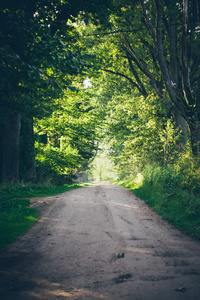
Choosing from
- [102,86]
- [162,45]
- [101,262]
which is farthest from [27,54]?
[102,86]

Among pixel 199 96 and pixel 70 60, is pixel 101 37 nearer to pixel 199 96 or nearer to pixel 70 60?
pixel 199 96

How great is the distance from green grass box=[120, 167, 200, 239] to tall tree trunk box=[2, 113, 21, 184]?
8.11m

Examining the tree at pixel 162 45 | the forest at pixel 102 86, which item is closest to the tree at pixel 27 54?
the forest at pixel 102 86

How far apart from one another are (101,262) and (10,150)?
11.1 m

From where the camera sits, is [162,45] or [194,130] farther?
[162,45]

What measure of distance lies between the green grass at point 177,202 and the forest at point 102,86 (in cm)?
4

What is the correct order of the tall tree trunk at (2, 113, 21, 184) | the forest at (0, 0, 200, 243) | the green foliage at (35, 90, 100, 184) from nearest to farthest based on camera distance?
the forest at (0, 0, 200, 243), the tall tree trunk at (2, 113, 21, 184), the green foliage at (35, 90, 100, 184)

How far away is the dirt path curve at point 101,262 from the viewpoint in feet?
9.87

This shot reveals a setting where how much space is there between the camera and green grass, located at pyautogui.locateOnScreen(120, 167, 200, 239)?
21.4 feet

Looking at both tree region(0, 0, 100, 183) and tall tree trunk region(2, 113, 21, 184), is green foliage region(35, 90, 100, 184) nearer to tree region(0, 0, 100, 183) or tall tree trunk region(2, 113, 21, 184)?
tall tree trunk region(2, 113, 21, 184)

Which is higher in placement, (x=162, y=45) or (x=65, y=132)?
(x=162, y=45)

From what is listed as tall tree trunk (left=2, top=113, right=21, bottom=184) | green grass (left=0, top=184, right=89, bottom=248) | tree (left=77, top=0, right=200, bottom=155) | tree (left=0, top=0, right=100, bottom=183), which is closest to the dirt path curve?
green grass (left=0, top=184, right=89, bottom=248)

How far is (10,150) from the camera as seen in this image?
1324 cm

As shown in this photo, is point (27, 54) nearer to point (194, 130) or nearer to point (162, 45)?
point (194, 130)
